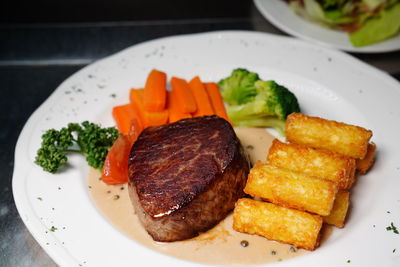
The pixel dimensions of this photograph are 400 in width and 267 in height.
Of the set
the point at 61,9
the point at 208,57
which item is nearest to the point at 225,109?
the point at 208,57

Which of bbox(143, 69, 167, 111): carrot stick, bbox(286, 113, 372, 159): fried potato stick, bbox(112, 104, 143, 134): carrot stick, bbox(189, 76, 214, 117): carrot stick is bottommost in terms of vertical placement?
bbox(112, 104, 143, 134): carrot stick

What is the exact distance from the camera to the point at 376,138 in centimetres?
403

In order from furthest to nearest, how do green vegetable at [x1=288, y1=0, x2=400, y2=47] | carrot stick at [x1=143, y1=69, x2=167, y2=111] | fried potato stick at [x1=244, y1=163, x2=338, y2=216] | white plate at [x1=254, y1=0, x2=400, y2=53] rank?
green vegetable at [x1=288, y1=0, x2=400, y2=47]
white plate at [x1=254, y1=0, x2=400, y2=53]
carrot stick at [x1=143, y1=69, x2=167, y2=111]
fried potato stick at [x1=244, y1=163, x2=338, y2=216]

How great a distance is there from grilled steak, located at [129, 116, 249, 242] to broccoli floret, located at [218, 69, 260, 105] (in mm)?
661

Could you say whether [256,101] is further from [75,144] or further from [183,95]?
[75,144]

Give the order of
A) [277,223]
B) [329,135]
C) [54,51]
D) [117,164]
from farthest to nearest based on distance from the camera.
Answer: [54,51] < [117,164] < [329,135] < [277,223]

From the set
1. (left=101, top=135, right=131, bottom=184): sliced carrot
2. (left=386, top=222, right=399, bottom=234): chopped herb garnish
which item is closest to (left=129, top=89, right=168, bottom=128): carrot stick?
(left=101, top=135, right=131, bottom=184): sliced carrot

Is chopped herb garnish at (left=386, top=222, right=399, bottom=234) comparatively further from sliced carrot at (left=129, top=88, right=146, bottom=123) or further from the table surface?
the table surface

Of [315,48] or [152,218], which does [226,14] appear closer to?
[315,48]

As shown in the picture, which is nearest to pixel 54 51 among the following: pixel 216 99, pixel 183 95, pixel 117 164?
pixel 183 95

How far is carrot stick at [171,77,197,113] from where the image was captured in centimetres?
426

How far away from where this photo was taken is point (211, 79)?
4785mm

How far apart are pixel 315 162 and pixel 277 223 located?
1.71 feet

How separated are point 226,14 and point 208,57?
1413mm
